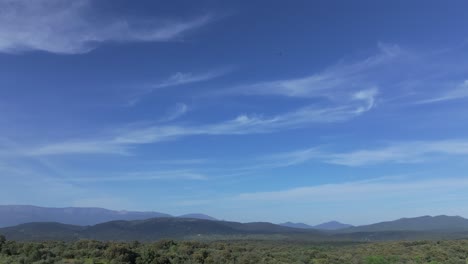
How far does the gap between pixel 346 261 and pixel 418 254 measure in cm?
1708

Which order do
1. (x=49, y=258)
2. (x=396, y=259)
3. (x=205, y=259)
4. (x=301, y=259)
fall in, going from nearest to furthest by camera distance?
(x=49, y=258) < (x=205, y=259) < (x=301, y=259) < (x=396, y=259)

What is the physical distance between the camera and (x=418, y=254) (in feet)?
245

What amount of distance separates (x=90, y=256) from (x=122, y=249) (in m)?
2.99

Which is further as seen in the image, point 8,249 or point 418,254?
point 418,254

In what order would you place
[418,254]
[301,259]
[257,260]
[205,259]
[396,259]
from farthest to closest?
1. [418,254]
2. [396,259]
3. [301,259]
4. [257,260]
5. [205,259]

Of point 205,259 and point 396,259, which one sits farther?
point 396,259

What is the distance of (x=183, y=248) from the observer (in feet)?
185

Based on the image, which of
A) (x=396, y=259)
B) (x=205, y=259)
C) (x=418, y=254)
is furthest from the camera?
(x=418, y=254)

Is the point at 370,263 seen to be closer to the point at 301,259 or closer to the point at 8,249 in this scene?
the point at 301,259

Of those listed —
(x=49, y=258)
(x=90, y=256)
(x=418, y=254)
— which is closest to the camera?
(x=49, y=258)

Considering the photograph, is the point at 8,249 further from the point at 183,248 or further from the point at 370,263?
the point at 370,263

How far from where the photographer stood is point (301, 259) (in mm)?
63594

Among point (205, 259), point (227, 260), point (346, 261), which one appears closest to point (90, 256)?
point (205, 259)

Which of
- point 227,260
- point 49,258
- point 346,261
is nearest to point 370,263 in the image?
point 346,261
